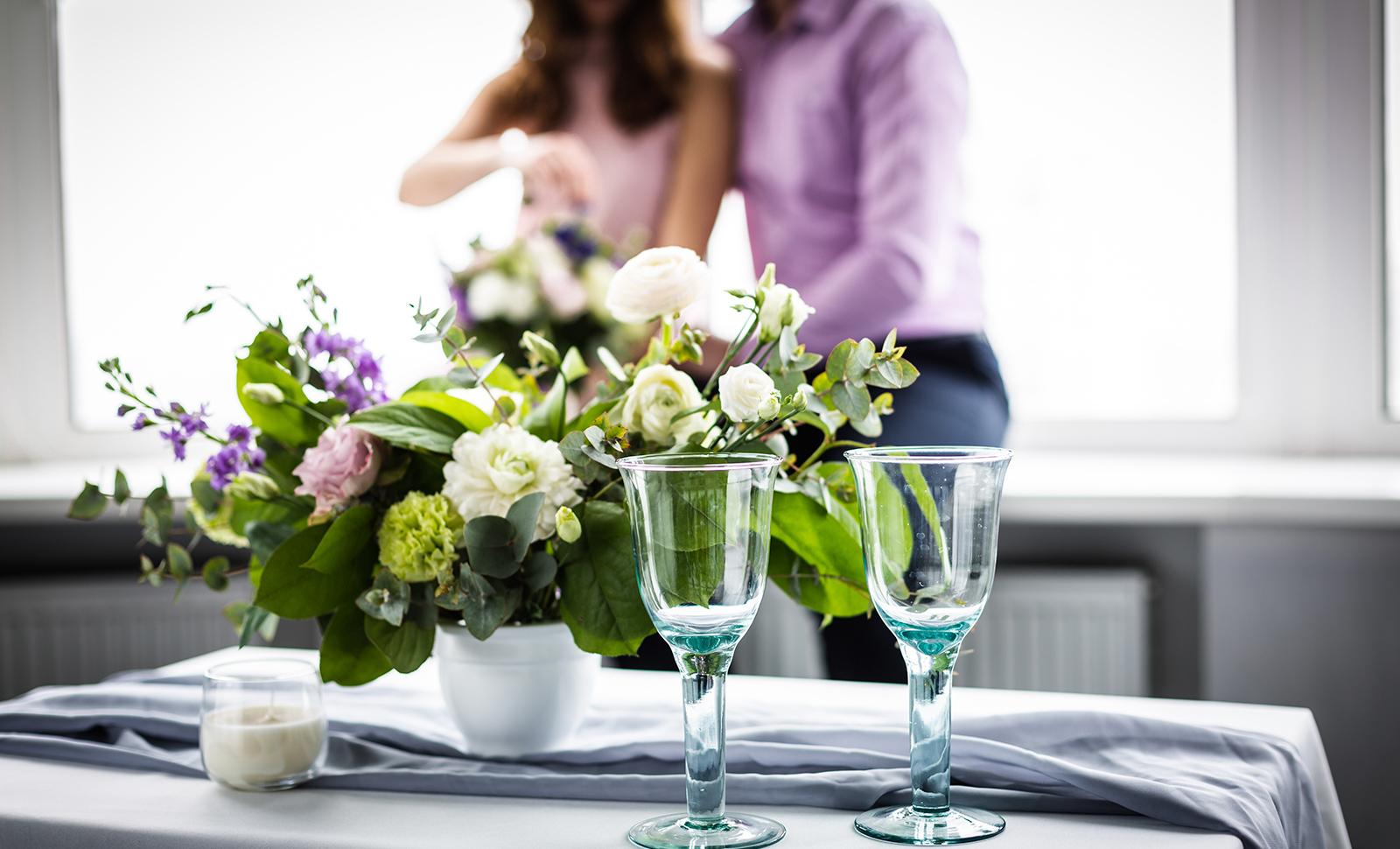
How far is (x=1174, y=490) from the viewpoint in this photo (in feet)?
5.47

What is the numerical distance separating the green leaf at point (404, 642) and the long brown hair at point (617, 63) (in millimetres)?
1519

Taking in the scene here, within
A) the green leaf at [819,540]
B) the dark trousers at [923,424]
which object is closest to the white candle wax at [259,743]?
the green leaf at [819,540]

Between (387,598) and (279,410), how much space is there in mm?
180

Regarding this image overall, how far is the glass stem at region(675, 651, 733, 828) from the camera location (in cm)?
63

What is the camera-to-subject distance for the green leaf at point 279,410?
0.80 meters

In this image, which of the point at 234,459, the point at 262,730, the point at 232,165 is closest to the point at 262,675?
the point at 262,730

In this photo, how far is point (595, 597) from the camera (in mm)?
731

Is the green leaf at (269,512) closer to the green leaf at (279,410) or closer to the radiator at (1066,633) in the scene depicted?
the green leaf at (279,410)

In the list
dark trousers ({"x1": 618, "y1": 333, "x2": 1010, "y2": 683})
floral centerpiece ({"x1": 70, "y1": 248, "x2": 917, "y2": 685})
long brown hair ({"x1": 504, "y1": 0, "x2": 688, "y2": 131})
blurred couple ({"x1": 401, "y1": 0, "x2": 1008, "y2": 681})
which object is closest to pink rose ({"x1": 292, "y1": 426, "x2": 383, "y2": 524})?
floral centerpiece ({"x1": 70, "y1": 248, "x2": 917, "y2": 685})

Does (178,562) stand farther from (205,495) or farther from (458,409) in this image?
(458,409)

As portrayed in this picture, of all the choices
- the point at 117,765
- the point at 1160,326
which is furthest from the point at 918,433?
the point at 117,765

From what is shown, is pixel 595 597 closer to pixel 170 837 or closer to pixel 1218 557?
pixel 170 837

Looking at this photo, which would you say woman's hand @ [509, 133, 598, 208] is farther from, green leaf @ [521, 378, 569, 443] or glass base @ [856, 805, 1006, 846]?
glass base @ [856, 805, 1006, 846]

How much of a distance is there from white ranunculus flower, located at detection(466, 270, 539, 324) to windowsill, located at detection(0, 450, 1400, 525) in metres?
0.51
